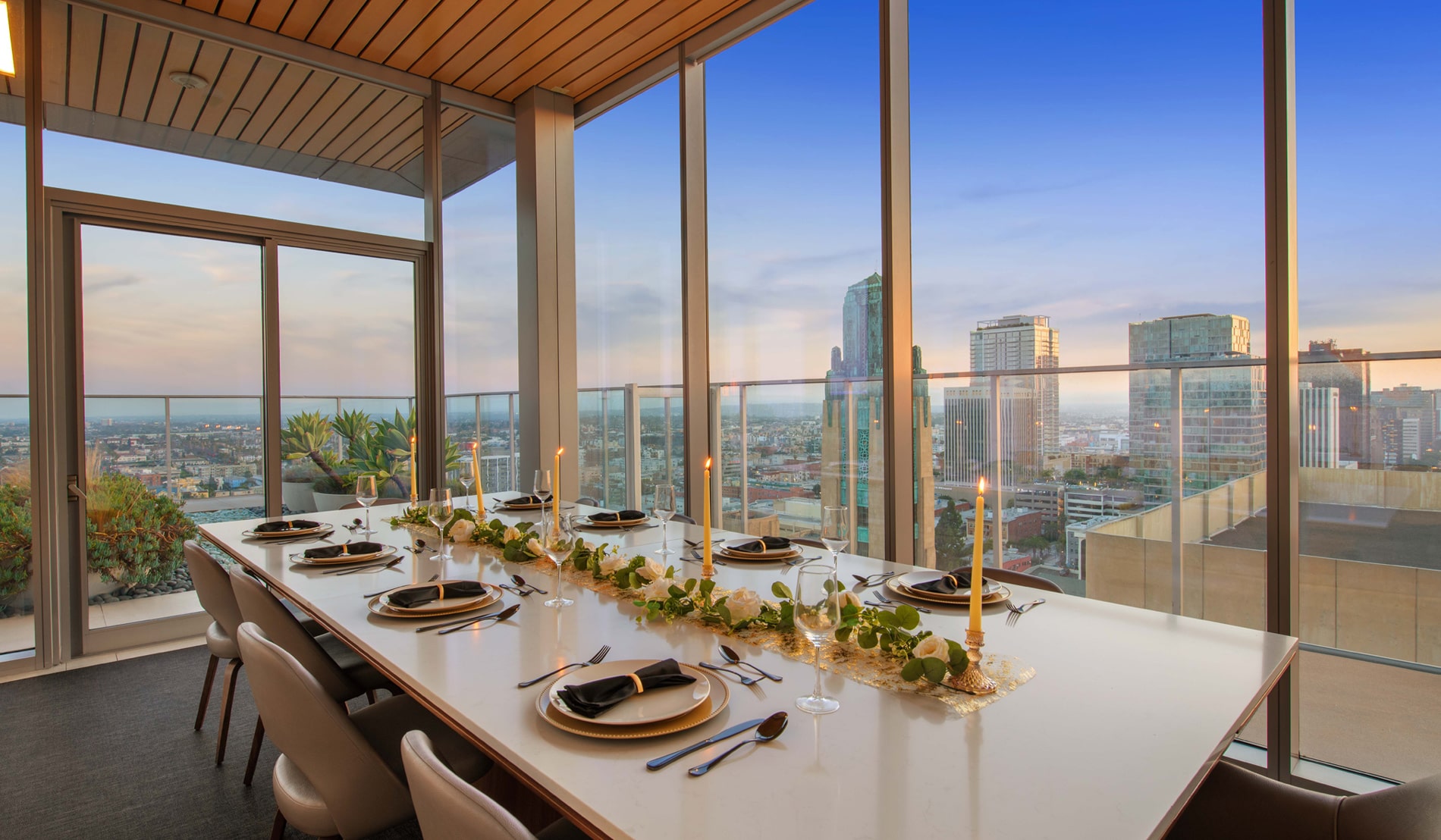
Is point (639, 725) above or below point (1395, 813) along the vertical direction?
above

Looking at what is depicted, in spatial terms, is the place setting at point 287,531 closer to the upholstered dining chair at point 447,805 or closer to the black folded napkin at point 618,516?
the black folded napkin at point 618,516

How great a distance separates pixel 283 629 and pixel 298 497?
8.82ft

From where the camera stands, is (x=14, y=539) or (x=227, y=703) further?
(x=14, y=539)

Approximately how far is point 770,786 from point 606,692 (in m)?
0.32

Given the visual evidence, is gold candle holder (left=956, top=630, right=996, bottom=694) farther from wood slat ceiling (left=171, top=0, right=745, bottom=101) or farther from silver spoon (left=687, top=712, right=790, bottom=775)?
wood slat ceiling (left=171, top=0, right=745, bottom=101)

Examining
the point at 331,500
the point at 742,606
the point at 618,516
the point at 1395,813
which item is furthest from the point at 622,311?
the point at 1395,813

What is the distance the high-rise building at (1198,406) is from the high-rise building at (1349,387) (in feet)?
0.80

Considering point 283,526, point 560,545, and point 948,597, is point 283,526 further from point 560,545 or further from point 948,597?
point 948,597

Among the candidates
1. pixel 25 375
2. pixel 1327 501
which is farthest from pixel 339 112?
pixel 1327 501

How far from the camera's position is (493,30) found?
3.91 m

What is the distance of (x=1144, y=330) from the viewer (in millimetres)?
3205

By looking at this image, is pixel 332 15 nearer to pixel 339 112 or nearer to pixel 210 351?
pixel 339 112

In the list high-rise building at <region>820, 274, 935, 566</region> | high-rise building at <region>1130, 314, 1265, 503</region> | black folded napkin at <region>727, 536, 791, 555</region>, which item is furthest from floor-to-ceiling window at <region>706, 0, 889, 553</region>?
black folded napkin at <region>727, 536, 791, 555</region>

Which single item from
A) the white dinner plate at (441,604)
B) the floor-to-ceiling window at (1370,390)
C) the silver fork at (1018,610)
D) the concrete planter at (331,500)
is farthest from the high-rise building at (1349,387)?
the concrete planter at (331,500)
